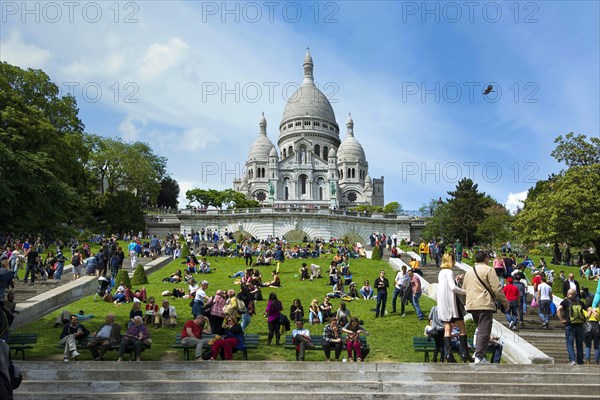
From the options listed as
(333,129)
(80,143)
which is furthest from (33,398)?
(333,129)

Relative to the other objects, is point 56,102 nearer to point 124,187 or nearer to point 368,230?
point 124,187

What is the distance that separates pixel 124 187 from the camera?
2229 inches

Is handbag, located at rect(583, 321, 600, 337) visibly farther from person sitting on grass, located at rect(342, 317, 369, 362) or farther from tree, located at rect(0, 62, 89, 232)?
tree, located at rect(0, 62, 89, 232)

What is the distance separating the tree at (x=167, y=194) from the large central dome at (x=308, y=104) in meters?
33.9

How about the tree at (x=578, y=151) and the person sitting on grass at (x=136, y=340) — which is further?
the tree at (x=578, y=151)

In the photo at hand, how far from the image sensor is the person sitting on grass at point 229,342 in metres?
10.1

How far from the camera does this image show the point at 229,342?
401 inches

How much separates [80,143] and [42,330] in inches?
1205

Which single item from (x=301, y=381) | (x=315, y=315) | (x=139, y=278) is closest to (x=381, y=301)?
(x=315, y=315)

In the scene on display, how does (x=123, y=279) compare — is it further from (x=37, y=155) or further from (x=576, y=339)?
(x=576, y=339)

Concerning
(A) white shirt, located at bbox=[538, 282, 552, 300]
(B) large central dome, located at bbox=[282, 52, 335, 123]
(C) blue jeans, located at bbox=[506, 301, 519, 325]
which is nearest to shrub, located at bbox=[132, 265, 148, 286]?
(C) blue jeans, located at bbox=[506, 301, 519, 325]

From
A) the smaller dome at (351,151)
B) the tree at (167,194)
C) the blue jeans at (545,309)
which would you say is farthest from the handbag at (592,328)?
the smaller dome at (351,151)

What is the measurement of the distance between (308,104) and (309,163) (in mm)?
18800

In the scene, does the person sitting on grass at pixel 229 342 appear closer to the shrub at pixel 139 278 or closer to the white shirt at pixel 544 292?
the white shirt at pixel 544 292
